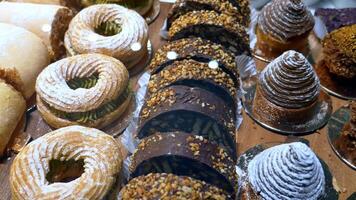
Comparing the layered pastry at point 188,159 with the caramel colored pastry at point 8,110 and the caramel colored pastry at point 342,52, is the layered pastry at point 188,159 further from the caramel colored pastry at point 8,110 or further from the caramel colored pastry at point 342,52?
the caramel colored pastry at point 342,52

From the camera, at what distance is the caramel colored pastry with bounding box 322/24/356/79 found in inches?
105

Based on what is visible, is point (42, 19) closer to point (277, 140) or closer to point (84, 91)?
point (84, 91)

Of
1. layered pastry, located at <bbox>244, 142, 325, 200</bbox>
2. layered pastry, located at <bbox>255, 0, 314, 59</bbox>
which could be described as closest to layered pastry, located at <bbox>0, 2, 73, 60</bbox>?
layered pastry, located at <bbox>255, 0, 314, 59</bbox>

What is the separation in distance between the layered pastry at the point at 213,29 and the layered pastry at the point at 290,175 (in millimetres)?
788

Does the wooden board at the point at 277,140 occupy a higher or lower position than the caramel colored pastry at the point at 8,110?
lower

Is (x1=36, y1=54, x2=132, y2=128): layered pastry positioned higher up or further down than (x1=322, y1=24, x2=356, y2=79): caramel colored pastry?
further down

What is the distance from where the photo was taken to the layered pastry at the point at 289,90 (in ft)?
8.27

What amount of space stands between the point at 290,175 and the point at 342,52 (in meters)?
0.97

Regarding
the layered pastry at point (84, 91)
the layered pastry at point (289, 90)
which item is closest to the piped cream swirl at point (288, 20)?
the layered pastry at point (289, 90)

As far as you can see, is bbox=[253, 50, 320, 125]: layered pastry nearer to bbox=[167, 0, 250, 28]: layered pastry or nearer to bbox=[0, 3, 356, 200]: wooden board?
bbox=[0, 3, 356, 200]: wooden board

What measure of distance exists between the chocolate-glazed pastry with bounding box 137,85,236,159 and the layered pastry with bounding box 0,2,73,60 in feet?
3.38

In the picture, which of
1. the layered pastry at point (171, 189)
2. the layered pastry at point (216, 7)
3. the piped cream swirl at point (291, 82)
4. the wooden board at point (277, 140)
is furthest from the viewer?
the layered pastry at point (216, 7)

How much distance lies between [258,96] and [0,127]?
1.39 meters

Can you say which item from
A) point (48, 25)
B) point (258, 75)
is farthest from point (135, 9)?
point (258, 75)
